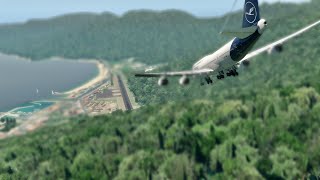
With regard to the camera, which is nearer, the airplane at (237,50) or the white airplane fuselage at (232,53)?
the airplane at (237,50)

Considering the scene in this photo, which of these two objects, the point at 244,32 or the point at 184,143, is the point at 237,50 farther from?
the point at 184,143

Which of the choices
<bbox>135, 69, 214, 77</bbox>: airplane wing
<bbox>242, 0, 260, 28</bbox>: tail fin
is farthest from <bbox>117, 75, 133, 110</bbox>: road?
<bbox>242, 0, 260, 28</bbox>: tail fin

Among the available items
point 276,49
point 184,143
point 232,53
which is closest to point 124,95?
point 232,53

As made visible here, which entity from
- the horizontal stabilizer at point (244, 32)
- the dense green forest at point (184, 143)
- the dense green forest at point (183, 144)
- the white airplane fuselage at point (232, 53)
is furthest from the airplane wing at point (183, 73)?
the dense green forest at point (183, 144)

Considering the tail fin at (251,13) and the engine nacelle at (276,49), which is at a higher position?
the tail fin at (251,13)

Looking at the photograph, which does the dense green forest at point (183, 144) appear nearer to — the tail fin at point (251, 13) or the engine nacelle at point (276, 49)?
the tail fin at point (251, 13)
